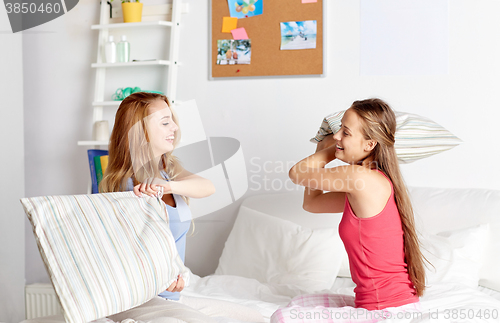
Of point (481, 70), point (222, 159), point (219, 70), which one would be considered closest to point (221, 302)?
point (222, 159)

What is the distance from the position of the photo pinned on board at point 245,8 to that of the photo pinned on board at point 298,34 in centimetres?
16

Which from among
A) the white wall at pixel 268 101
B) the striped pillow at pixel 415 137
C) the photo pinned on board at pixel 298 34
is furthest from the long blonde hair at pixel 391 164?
the photo pinned on board at pixel 298 34

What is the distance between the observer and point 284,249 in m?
1.99

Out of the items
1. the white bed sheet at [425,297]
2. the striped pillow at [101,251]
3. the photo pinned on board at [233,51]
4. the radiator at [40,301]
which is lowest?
the radiator at [40,301]

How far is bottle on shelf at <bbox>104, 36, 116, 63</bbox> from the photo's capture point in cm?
239

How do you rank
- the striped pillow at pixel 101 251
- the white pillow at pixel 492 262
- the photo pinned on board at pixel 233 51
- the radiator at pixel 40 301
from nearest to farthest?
1. the striped pillow at pixel 101 251
2. the white pillow at pixel 492 262
3. the photo pinned on board at pixel 233 51
4. the radiator at pixel 40 301

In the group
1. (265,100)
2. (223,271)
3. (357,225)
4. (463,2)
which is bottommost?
(223,271)

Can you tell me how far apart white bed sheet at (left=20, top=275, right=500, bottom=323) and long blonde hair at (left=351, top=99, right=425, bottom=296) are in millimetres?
118

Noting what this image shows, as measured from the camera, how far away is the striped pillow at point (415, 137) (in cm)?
163

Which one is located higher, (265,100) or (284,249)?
(265,100)

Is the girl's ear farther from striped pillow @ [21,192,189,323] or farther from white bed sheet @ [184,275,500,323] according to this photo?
striped pillow @ [21,192,189,323]

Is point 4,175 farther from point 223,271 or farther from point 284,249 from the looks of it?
point 284,249

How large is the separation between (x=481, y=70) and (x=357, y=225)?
47.4 inches

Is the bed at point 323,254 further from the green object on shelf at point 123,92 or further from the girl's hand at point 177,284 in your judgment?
the green object on shelf at point 123,92
